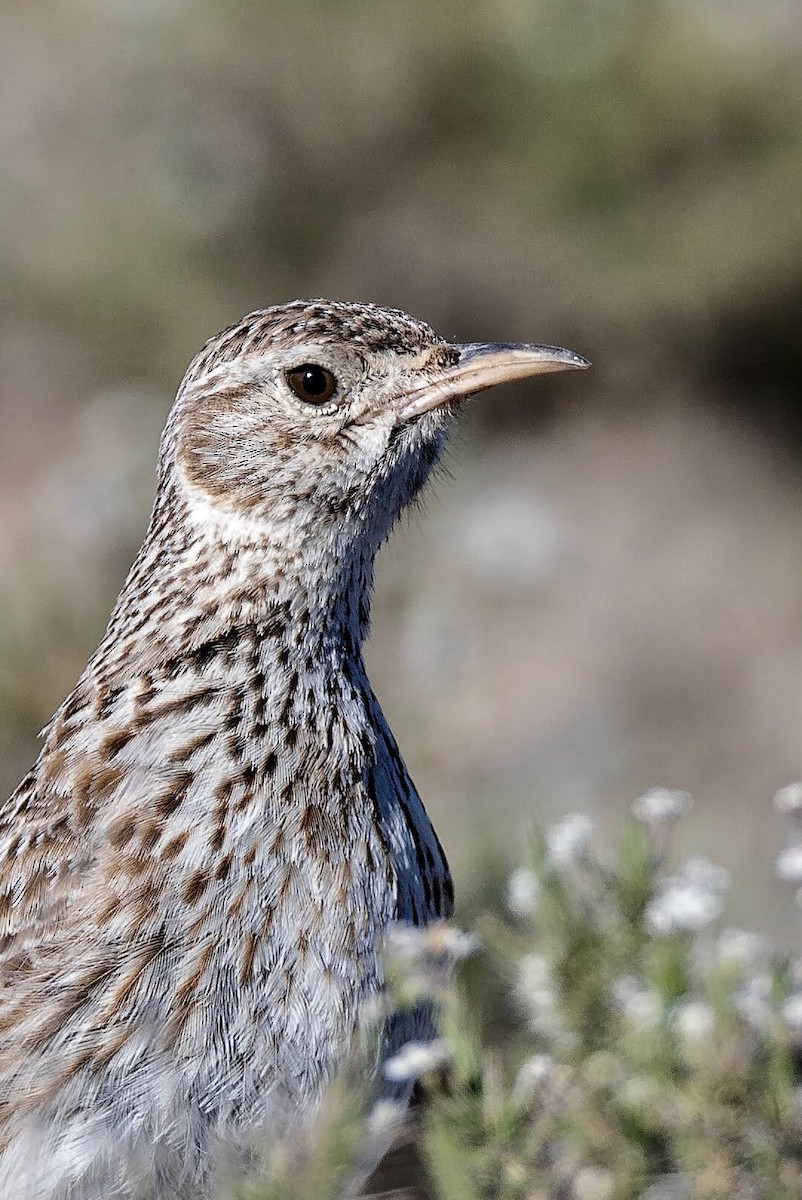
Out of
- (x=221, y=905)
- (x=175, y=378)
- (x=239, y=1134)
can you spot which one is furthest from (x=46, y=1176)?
(x=175, y=378)

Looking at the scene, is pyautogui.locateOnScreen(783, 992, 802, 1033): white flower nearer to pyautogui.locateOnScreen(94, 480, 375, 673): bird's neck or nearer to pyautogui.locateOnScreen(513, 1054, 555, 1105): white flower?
pyautogui.locateOnScreen(513, 1054, 555, 1105): white flower

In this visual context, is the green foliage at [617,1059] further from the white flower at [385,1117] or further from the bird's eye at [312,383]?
the bird's eye at [312,383]

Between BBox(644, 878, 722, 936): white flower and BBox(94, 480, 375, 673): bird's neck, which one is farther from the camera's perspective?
BBox(94, 480, 375, 673): bird's neck

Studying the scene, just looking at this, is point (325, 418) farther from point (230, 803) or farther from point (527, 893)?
point (527, 893)

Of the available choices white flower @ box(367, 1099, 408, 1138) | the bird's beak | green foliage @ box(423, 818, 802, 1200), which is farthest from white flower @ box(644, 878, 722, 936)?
the bird's beak

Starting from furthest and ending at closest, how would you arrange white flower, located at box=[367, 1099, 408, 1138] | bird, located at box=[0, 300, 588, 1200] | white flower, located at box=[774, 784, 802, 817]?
bird, located at box=[0, 300, 588, 1200]
white flower, located at box=[367, 1099, 408, 1138]
white flower, located at box=[774, 784, 802, 817]

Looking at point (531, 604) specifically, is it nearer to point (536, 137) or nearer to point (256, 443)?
point (536, 137)

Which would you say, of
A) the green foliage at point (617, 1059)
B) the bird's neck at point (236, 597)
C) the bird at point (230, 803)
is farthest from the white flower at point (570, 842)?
the bird's neck at point (236, 597)
